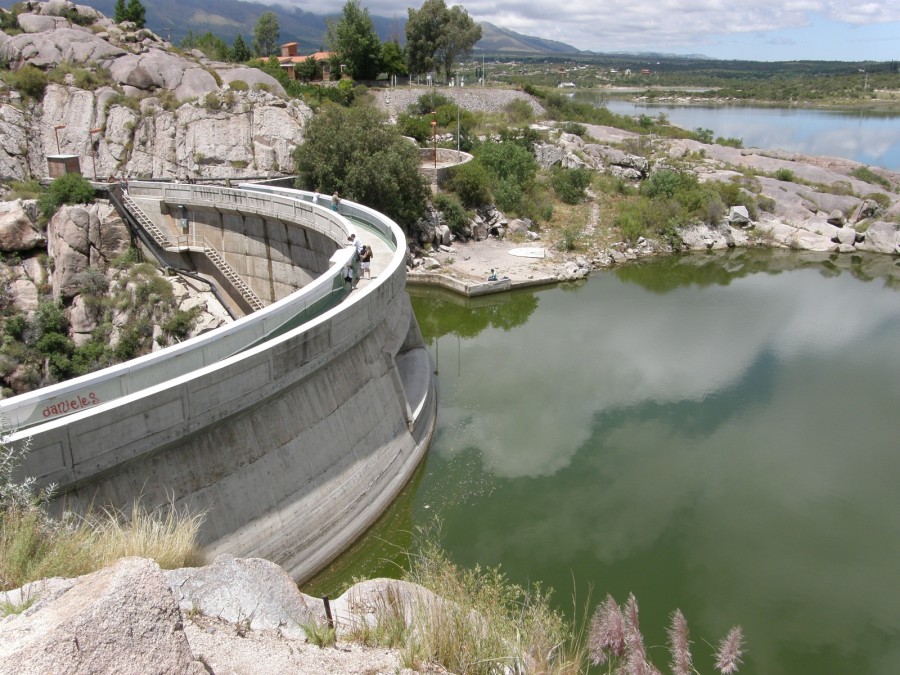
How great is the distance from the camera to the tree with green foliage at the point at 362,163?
33.1 metres

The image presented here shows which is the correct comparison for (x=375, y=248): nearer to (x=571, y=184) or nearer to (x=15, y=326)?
(x=15, y=326)

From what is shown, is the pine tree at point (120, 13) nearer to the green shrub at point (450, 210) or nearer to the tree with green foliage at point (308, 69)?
the tree with green foliage at point (308, 69)

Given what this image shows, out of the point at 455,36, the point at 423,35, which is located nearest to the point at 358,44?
the point at 423,35

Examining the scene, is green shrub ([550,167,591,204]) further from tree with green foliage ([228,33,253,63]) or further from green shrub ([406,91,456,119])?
tree with green foliage ([228,33,253,63])

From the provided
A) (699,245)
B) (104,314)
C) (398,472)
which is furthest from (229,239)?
(699,245)

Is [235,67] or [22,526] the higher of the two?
[235,67]

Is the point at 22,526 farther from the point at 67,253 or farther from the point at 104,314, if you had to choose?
the point at 67,253

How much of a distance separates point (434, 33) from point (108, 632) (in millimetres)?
77049

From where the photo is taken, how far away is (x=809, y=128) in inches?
4505

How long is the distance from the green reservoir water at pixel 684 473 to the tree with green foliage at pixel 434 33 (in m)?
51.7

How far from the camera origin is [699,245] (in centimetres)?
4419

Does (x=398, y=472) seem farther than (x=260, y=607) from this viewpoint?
Yes

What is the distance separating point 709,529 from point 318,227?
1578 cm

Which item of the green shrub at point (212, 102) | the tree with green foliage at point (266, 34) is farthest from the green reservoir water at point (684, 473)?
the tree with green foliage at point (266, 34)
